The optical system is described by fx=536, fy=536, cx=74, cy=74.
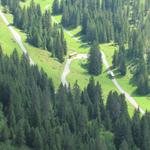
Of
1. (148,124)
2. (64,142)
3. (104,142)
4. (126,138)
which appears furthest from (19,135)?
(148,124)

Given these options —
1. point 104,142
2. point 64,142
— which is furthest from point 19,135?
point 104,142

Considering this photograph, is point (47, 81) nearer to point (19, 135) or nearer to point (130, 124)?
point (130, 124)

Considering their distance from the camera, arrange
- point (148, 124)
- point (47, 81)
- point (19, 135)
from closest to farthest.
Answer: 1. point (19, 135)
2. point (148, 124)
3. point (47, 81)

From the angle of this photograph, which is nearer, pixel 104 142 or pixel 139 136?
pixel 104 142

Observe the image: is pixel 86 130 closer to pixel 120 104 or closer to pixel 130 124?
pixel 130 124

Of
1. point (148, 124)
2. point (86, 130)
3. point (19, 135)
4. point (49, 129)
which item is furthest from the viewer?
point (148, 124)

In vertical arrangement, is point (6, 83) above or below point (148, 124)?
above
